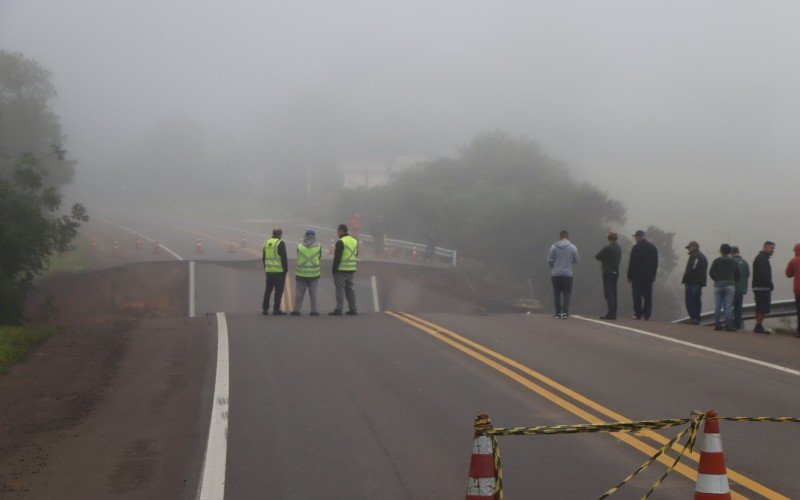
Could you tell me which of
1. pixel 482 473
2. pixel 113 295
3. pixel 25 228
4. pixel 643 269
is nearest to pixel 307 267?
pixel 643 269

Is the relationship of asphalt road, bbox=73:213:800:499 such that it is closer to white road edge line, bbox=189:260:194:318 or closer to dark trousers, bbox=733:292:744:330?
dark trousers, bbox=733:292:744:330

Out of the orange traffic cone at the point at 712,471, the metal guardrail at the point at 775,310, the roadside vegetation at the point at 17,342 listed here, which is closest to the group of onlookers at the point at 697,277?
the metal guardrail at the point at 775,310

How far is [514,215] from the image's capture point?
4975cm

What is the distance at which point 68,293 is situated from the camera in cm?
3325

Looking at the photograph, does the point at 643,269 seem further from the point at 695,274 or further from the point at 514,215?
the point at 514,215

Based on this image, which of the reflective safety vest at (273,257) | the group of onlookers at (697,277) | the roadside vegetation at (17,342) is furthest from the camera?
the reflective safety vest at (273,257)

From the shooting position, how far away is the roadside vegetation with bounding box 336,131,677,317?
48031 mm

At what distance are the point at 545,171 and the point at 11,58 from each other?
109 feet

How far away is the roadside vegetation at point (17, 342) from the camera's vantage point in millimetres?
13352

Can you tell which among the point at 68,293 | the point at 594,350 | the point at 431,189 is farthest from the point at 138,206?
the point at 594,350

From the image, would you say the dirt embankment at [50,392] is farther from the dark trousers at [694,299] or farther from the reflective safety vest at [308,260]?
the dark trousers at [694,299]

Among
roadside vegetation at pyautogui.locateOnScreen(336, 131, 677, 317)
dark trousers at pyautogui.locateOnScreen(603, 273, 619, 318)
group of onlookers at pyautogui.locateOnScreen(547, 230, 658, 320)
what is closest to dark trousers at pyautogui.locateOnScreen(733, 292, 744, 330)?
group of onlookers at pyautogui.locateOnScreen(547, 230, 658, 320)

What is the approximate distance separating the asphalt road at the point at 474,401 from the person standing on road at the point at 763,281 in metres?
1.00

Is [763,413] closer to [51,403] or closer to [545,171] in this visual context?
[51,403]
